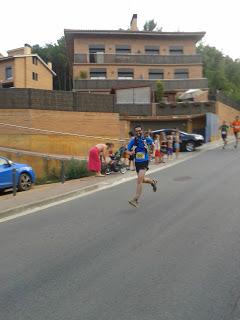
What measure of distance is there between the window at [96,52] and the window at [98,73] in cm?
81

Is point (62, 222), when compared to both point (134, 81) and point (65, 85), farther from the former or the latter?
point (65, 85)

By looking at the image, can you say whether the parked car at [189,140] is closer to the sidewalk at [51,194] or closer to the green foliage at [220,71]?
the sidewalk at [51,194]

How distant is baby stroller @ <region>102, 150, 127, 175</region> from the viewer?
1741 cm

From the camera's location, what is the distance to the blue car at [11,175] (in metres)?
15.6

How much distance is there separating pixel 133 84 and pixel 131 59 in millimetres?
3672

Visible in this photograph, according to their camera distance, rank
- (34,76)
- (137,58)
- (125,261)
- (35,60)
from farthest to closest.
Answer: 1. (34,76)
2. (35,60)
3. (137,58)
4. (125,261)

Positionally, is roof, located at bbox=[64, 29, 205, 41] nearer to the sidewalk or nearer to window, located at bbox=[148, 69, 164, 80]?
window, located at bbox=[148, 69, 164, 80]

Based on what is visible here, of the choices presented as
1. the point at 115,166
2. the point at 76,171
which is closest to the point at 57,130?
the point at 76,171

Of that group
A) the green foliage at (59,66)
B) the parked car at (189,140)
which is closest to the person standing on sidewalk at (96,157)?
the parked car at (189,140)

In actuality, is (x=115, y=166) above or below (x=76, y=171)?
above

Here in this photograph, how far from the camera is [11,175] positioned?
15.9 meters

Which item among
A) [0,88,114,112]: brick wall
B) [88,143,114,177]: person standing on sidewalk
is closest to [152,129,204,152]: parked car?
[0,88,114,112]: brick wall

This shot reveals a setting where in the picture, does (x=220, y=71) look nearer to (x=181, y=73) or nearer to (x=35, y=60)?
(x=181, y=73)

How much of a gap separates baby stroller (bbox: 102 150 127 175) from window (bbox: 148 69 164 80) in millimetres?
27507
